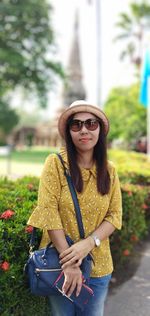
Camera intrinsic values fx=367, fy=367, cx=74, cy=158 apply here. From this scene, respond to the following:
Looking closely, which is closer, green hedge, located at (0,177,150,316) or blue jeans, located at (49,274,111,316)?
blue jeans, located at (49,274,111,316)

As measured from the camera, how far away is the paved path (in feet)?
10.7

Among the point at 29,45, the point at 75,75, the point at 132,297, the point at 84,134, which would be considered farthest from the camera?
the point at 75,75

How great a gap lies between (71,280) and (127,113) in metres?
24.0

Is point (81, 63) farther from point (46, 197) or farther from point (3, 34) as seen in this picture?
point (46, 197)

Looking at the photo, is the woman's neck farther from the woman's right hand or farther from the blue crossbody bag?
the woman's right hand

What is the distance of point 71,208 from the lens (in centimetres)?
201

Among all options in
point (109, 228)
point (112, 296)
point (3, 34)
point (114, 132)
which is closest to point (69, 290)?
point (109, 228)

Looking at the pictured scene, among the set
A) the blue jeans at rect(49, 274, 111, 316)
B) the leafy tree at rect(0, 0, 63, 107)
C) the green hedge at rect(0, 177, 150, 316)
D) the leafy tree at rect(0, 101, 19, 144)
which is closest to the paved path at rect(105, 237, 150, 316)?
the green hedge at rect(0, 177, 150, 316)

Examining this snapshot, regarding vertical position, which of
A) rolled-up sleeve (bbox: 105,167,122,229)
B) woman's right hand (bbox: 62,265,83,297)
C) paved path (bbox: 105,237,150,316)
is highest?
rolled-up sleeve (bbox: 105,167,122,229)

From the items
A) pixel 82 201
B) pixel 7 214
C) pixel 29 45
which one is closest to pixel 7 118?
pixel 29 45

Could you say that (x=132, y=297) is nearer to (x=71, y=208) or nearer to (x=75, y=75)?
(x=71, y=208)

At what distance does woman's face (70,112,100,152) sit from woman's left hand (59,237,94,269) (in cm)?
55

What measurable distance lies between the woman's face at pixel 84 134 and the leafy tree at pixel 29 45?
65.0ft

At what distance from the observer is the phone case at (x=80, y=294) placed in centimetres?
189
